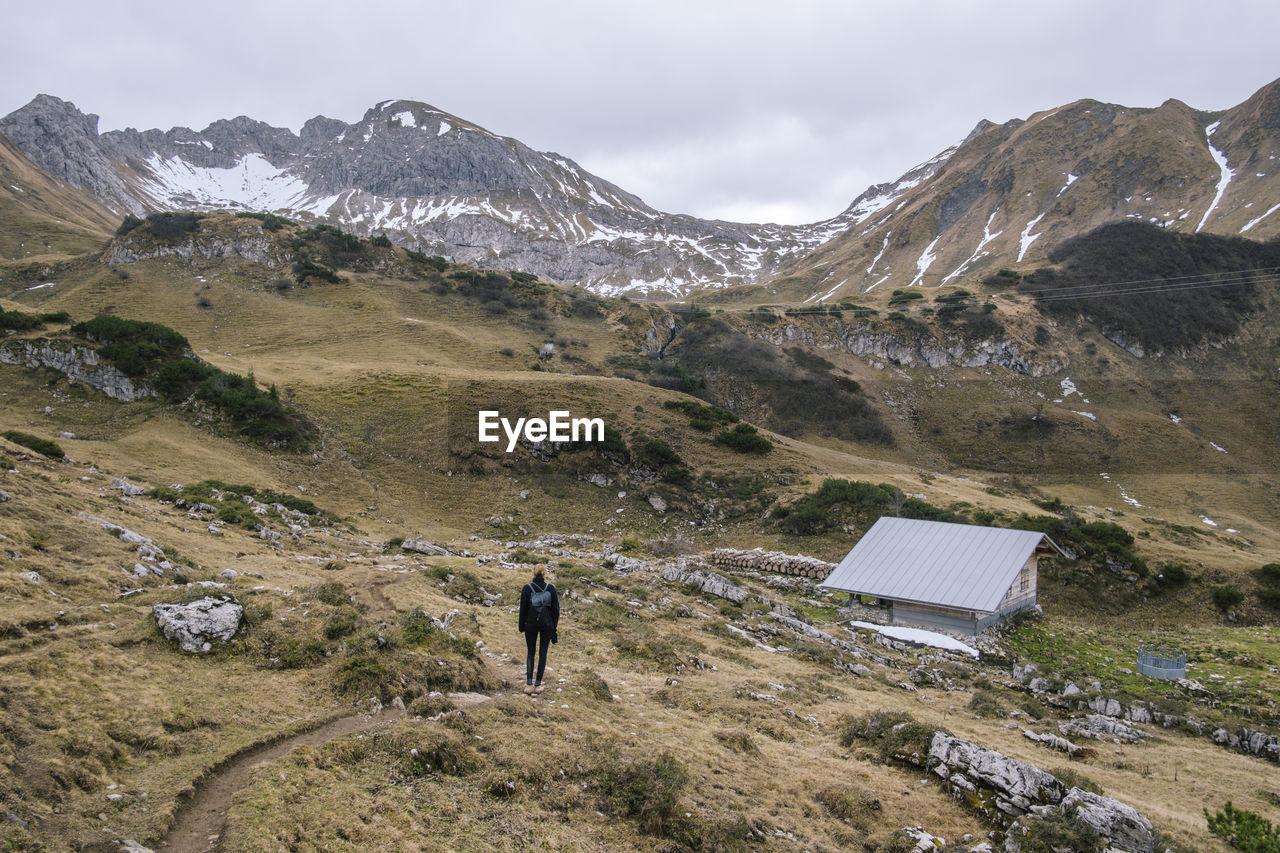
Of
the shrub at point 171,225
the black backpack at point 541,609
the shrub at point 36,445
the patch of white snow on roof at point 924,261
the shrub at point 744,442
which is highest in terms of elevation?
the patch of white snow on roof at point 924,261

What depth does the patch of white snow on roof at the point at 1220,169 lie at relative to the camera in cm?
12325

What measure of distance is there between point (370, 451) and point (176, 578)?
28243 millimetres

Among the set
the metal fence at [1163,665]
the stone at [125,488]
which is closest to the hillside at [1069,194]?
the metal fence at [1163,665]

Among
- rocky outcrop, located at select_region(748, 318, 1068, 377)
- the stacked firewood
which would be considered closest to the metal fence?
the stacked firewood

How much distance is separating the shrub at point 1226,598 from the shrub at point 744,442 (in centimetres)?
2628

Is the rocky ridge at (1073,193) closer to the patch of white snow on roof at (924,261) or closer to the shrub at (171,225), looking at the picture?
the patch of white snow on roof at (924,261)

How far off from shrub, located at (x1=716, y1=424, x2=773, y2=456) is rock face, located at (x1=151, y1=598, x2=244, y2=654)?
3970 centimetres

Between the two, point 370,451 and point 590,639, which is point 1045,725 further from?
point 370,451

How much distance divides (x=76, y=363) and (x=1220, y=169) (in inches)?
7622

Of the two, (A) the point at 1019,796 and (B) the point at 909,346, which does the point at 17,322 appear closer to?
(A) the point at 1019,796

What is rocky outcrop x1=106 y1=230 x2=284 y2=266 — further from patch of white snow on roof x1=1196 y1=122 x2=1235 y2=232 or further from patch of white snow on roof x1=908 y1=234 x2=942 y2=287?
patch of white snow on roof x1=1196 y1=122 x2=1235 y2=232

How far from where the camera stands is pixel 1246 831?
354 inches

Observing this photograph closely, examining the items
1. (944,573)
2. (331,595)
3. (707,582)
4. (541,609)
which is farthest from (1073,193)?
(331,595)

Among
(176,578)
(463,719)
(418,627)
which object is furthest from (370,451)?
(463,719)
